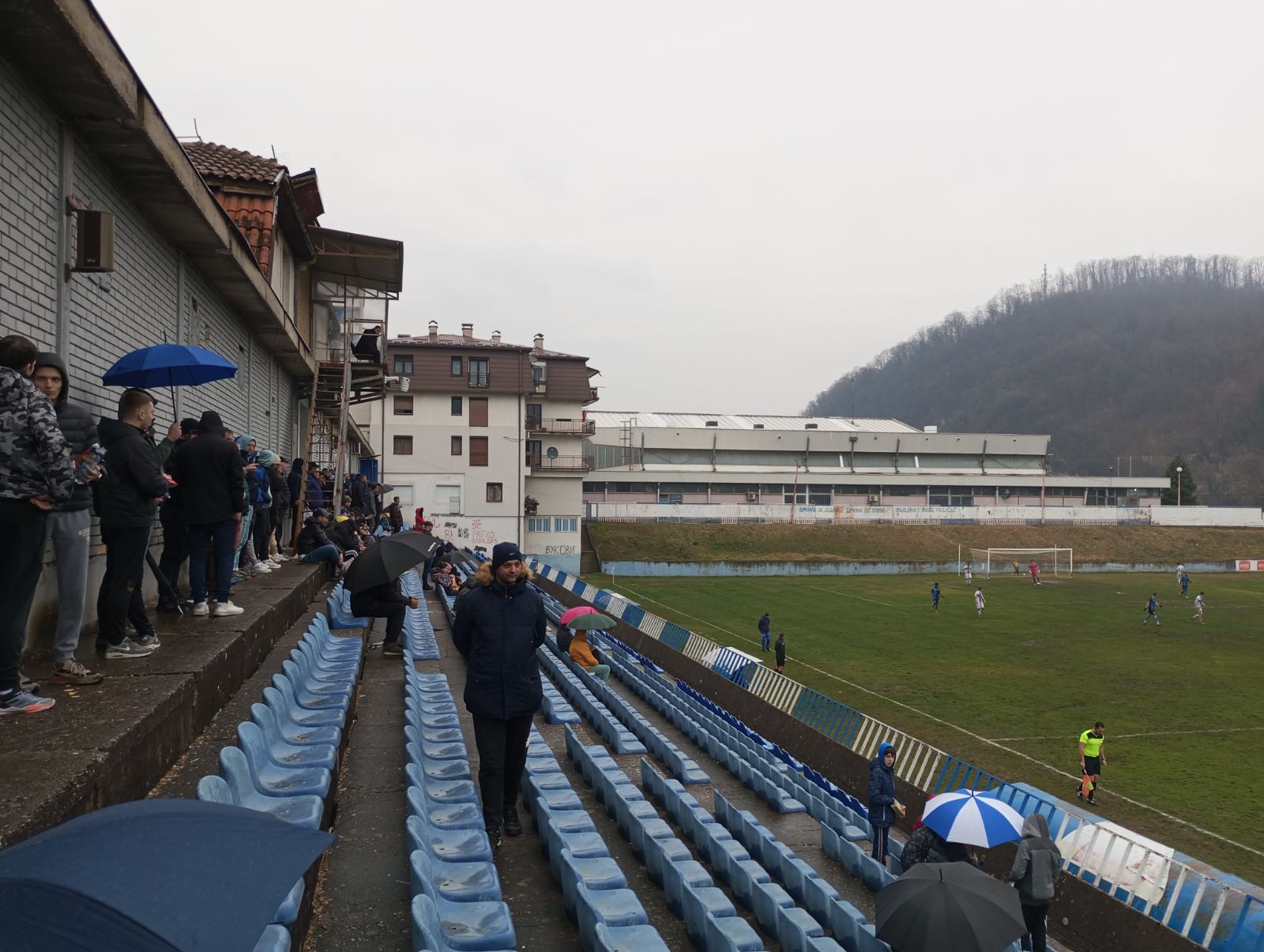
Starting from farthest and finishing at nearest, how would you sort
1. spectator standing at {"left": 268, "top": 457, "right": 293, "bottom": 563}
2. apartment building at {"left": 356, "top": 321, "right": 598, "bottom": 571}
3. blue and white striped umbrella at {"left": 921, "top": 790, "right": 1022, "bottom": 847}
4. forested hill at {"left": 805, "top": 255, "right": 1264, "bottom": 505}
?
1. forested hill at {"left": 805, "top": 255, "right": 1264, "bottom": 505}
2. apartment building at {"left": 356, "top": 321, "right": 598, "bottom": 571}
3. spectator standing at {"left": 268, "top": 457, "right": 293, "bottom": 563}
4. blue and white striped umbrella at {"left": 921, "top": 790, "right": 1022, "bottom": 847}

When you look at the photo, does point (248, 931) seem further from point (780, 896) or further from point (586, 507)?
point (586, 507)

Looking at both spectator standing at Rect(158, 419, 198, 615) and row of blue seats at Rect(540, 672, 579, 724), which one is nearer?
spectator standing at Rect(158, 419, 198, 615)

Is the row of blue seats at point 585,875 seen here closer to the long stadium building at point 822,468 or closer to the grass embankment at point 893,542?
the grass embankment at point 893,542

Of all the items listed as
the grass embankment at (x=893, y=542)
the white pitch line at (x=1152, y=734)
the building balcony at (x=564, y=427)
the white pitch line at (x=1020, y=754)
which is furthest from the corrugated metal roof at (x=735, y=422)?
the white pitch line at (x=1152, y=734)

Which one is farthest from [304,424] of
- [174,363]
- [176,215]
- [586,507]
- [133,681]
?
[586,507]

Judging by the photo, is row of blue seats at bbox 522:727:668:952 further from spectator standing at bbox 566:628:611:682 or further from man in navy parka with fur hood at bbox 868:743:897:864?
spectator standing at bbox 566:628:611:682

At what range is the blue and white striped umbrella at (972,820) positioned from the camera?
7.48m

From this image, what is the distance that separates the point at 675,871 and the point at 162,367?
5.58m

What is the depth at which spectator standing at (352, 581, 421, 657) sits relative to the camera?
404 inches

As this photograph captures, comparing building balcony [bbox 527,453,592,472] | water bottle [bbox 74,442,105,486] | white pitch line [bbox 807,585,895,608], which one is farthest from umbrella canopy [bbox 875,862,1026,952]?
building balcony [bbox 527,453,592,472]

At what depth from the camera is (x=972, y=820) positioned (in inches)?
303

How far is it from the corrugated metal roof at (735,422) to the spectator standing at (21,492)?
7518cm

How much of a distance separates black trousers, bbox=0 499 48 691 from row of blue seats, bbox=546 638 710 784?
6360mm

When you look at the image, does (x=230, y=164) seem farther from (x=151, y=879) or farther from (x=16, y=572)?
(x=151, y=879)
